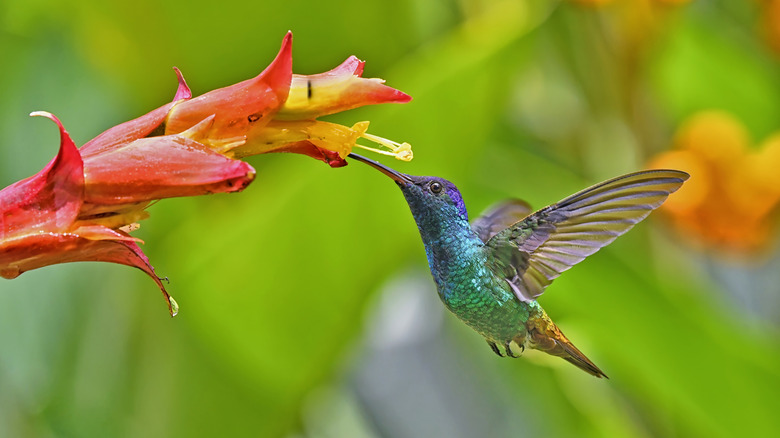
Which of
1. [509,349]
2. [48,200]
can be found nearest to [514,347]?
[509,349]

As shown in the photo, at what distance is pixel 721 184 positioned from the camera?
1875 mm

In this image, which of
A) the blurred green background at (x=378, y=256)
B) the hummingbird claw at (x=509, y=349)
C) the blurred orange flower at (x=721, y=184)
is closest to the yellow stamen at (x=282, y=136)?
the hummingbird claw at (x=509, y=349)

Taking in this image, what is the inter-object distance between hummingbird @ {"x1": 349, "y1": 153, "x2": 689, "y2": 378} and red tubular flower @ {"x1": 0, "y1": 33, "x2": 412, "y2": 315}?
8.5 inches

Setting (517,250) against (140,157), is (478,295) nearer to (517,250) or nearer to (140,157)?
(517,250)

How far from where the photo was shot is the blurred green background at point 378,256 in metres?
1.18

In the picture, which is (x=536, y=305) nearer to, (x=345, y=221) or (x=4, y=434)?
(x=345, y=221)

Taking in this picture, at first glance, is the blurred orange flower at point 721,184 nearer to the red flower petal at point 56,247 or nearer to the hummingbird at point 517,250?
the hummingbird at point 517,250

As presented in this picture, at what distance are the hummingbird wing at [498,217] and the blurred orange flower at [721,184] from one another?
33.0 inches

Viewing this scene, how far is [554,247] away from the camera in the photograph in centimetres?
83

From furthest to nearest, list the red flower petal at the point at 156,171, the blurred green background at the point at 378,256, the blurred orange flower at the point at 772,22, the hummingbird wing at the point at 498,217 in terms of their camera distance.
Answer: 1. the blurred orange flower at the point at 772,22
2. the blurred green background at the point at 378,256
3. the hummingbird wing at the point at 498,217
4. the red flower petal at the point at 156,171

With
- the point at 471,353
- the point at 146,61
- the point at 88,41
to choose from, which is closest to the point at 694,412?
the point at 471,353

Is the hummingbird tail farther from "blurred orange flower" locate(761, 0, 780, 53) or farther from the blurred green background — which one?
"blurred orange flower" locate(761, 0, 780, 53)

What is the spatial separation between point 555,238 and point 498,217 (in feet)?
0.49

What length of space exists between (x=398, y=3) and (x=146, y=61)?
40cm
